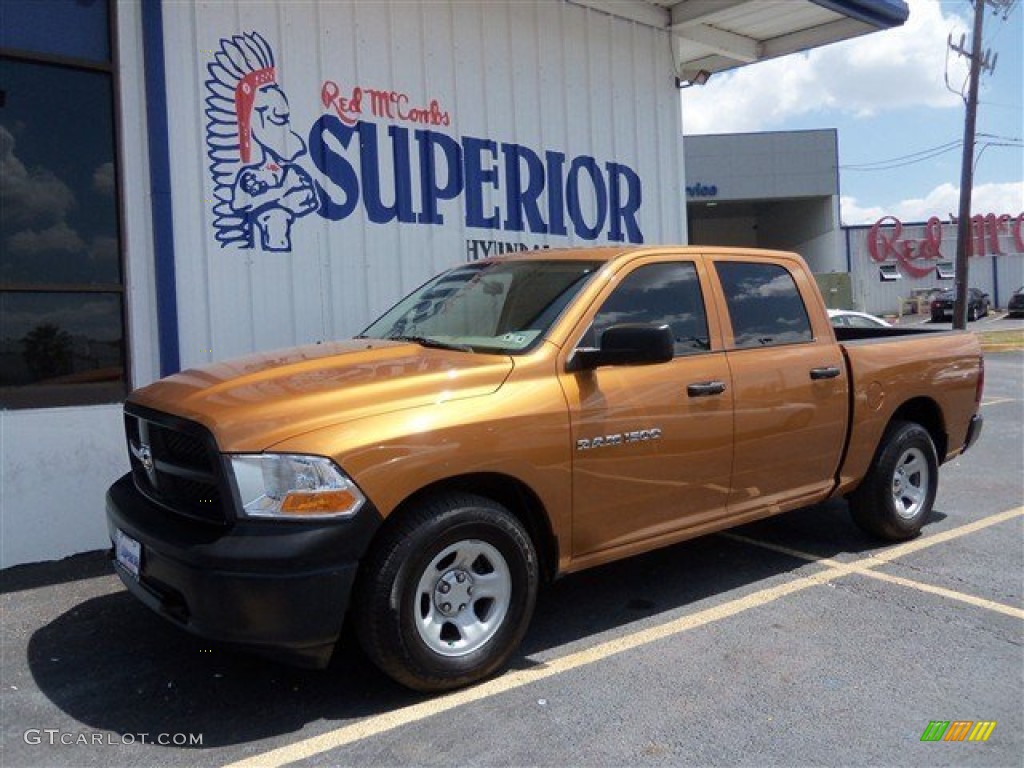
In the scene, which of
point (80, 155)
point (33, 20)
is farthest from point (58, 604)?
point (33, 20)

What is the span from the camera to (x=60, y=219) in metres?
5.87

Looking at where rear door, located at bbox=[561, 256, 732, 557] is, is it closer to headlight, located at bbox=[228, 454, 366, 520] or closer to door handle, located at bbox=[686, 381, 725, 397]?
door handle, located at bbox=[686, 381, 725, 397]

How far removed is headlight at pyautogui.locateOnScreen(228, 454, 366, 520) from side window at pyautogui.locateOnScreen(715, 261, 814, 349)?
99.6 inches

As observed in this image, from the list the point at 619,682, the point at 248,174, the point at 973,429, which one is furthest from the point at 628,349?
the point at 248,174

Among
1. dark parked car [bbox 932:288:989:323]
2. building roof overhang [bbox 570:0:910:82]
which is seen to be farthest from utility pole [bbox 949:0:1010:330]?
building roof overhang [bbox 570:0:910:82]

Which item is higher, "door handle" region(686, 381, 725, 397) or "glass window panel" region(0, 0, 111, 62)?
"glass window panel" region(0, 0, 111, 62)

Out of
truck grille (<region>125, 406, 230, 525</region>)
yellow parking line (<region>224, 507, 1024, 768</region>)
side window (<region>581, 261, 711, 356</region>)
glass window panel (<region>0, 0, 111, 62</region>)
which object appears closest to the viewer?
yellow parking line (<region>224, 507, 1024, 768</region>)

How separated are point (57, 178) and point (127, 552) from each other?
11.1ft

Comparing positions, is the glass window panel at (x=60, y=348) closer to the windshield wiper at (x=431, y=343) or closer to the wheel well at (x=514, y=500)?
the windshield wiper at (x=431, y=343)

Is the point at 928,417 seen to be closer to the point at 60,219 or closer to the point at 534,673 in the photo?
the point at 534,673

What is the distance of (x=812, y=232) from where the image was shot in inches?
1758

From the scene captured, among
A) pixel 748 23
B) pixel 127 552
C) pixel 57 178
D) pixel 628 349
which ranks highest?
pixel 748 23

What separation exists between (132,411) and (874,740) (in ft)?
11.2

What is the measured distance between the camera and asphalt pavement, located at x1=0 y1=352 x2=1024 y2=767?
10.5ft
